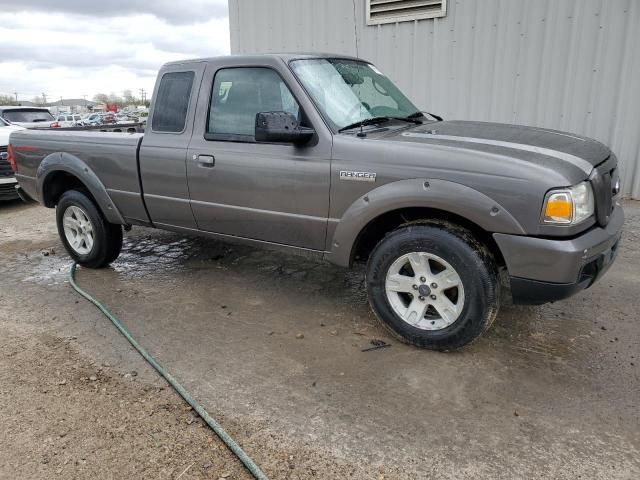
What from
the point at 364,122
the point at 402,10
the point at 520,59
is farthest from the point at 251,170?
the point at 402,10

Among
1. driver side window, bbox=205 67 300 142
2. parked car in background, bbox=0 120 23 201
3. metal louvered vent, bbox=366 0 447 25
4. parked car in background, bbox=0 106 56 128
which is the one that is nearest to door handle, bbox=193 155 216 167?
driver side window, bbox=205 67 300 142

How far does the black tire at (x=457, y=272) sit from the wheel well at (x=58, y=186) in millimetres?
3156

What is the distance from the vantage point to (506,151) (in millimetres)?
2994

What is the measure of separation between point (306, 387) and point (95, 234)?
9.66ft

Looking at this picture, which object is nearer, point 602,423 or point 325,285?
point 602,423

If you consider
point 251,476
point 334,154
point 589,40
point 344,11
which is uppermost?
point 344,11

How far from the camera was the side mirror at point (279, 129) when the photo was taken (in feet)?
10.8

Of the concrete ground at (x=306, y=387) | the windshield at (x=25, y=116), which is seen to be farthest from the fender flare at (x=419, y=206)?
the windshield at (x=25, y=116)

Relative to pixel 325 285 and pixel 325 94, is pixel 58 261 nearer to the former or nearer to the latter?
pixel 325 285

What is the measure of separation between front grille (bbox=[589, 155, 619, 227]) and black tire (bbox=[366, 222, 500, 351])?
2.21 feet

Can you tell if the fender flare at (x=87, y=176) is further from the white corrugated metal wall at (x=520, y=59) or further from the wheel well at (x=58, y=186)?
the white corrugated metal wall at (x=520, y=59)

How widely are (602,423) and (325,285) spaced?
2.45 m

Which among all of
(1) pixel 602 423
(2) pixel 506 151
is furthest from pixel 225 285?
(1) pixel 602 423

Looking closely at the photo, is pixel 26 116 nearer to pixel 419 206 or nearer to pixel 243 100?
pixel 243 100
